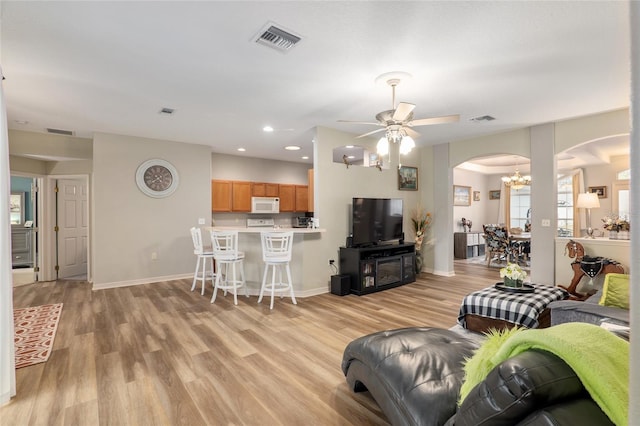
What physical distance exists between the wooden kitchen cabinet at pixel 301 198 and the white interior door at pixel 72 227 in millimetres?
4746

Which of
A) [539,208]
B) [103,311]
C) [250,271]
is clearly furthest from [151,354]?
[539,208]

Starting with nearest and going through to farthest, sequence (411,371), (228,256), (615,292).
→ (411,371)
(615,292)
(228,256)

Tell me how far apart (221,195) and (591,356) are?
22.9 ft

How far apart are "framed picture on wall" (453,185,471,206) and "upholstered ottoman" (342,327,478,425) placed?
7.55 meters

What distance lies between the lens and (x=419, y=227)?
6473mm

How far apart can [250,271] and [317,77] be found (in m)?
3.16

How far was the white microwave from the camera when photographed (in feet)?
24.7

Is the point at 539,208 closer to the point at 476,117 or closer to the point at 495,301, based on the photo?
the point at 476,117

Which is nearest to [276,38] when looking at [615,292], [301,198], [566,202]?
[615,292]

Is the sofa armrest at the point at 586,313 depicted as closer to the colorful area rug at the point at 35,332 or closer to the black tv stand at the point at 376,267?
the black tv stand at the point at 376,267

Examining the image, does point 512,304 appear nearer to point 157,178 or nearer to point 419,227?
point 419,227

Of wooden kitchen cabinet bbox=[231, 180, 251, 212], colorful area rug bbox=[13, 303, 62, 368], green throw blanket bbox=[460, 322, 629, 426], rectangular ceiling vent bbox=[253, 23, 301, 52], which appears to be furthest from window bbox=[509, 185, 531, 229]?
colorful area rug bbox=[13, 303, 62, 368]

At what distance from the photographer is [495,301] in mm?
3193

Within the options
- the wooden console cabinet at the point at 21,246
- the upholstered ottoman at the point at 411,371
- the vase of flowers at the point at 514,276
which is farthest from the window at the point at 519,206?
the wooden console cabinet at the point at 21,246
